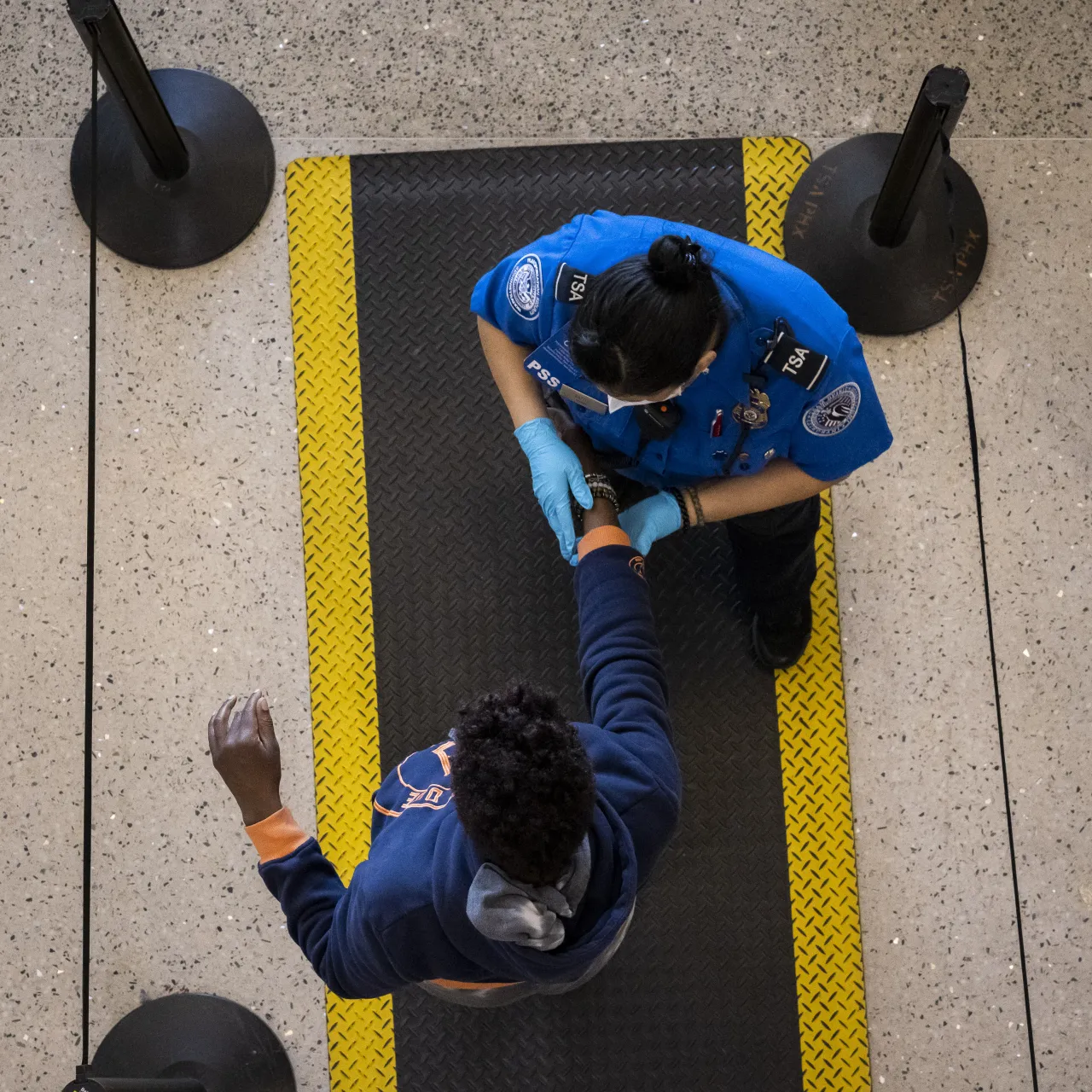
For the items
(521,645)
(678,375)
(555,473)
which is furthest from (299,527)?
(678,375)

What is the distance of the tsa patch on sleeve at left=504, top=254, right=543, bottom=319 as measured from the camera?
2049mm

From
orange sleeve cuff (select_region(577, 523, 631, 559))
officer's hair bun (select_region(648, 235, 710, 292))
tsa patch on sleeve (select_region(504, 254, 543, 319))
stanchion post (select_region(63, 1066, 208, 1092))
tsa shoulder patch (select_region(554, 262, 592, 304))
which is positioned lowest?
stanchion post (select_region(63, 1066, 208, 1092))

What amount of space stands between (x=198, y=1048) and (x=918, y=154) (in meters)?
2.79

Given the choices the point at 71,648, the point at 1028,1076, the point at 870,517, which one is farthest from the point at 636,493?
the point at 1028,1076

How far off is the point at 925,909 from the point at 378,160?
2.48m

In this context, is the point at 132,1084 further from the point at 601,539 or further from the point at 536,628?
the point at 601,539

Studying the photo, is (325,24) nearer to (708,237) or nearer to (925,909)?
(708,237)

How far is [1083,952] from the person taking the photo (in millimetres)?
2787

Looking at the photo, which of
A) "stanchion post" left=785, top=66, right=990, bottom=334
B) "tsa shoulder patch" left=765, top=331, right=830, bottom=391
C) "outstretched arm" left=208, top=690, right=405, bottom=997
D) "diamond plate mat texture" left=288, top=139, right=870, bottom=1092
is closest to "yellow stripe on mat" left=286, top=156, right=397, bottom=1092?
"diamond plate mat texture" left=288, top=139, right=870, bottom=1092

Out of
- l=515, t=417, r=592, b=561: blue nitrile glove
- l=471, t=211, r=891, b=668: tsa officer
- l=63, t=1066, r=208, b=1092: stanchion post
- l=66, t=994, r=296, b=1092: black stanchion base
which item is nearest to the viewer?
l=471, t=211, r=891, b=668: tsa officer

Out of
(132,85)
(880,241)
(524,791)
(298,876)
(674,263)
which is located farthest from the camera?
(880,241)

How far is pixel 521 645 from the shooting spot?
286 centimetres

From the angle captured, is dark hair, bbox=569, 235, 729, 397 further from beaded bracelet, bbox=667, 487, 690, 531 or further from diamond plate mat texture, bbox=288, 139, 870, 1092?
diamond plate mat texture, bbox=288, 139, 870, 1092

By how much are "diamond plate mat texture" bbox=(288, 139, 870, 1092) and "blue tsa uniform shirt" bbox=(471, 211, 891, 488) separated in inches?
29.8
